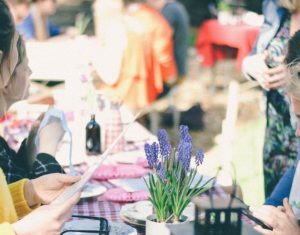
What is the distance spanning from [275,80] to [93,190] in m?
1.15

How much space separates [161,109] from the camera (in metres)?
7.57

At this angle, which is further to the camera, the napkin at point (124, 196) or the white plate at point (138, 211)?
the napkin at point (124, 196)

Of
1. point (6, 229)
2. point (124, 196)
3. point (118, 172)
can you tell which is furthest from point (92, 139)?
point (6, 229)

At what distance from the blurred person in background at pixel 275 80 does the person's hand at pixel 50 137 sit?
3.58ft

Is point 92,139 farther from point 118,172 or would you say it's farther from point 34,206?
point 34,206

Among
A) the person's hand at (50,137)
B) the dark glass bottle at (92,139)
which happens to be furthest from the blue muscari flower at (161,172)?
the dark glass bottle at (92,139)

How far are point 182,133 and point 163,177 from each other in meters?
0.12

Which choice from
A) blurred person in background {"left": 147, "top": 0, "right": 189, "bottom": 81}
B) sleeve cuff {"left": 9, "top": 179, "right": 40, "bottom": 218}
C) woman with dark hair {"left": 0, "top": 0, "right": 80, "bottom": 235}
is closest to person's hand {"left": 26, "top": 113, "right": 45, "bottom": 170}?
woman with dark hair {"left": 0, "top": 0, "right": 80, "bottom": 235}

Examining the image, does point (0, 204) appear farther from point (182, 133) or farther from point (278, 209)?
point (278, 209)

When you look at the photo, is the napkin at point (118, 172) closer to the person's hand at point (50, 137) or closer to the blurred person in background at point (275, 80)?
the person's hand at point (50, 137)

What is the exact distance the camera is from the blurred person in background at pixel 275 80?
3.03 meters

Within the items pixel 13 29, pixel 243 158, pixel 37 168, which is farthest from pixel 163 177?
pixel 243 158

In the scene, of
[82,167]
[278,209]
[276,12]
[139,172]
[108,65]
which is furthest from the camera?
[108,65]

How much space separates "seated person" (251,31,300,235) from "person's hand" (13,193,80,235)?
0.49 m
